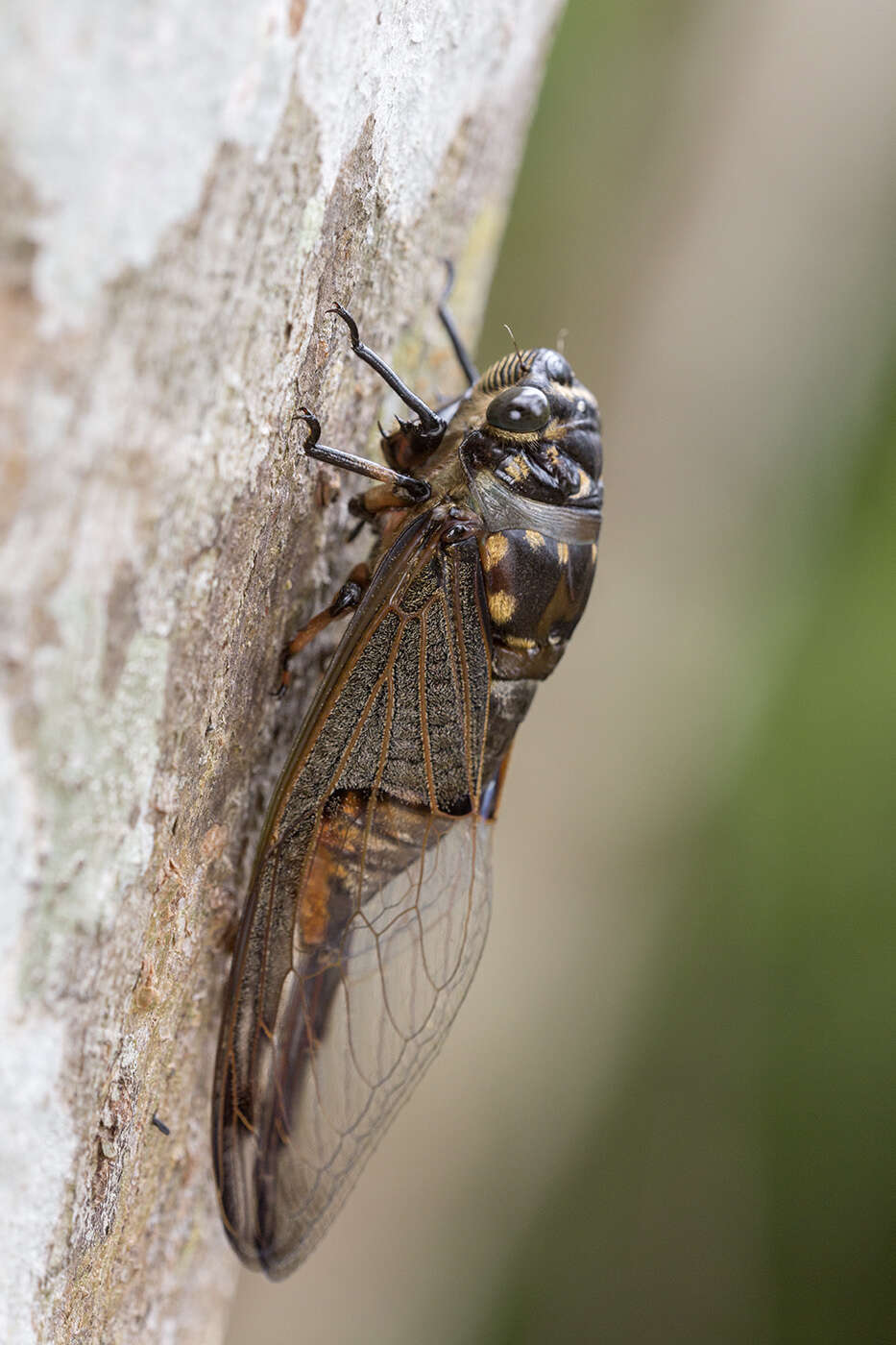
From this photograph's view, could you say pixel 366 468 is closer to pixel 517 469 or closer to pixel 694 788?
pixel 517 469

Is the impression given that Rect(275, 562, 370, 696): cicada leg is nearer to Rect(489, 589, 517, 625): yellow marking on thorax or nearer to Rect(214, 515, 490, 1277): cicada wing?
Rect(214, 515, 490, 1277): cicada wing

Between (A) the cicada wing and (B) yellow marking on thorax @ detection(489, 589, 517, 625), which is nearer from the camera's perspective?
(A) the cicada wing

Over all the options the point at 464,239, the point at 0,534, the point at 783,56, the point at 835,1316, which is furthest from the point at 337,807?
the point at 783,56

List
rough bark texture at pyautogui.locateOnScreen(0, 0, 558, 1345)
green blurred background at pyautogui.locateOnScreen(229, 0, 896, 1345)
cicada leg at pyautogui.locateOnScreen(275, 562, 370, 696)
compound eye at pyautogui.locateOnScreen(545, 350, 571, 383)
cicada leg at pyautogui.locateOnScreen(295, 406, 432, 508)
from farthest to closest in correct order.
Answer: green blurred background at pyautogui.locateOnScreen(229, 0, 896, 1345) → compound eye at pyautogui.locateOnScreen(545, 350, 571, 383) → cicada leg at pyautogui.locateOnScreen(275, 562, 370, 696) → cicada leg at pyautogui.locateOnScreen(295, 406, 432, 508) → rough bark texture at pyautogui.locateOnScreen(0, 0, 558, 1345)

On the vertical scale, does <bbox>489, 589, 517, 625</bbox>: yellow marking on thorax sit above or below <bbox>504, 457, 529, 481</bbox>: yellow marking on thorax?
below

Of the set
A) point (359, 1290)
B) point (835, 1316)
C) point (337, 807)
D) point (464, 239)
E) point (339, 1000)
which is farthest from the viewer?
point (359, 1290)

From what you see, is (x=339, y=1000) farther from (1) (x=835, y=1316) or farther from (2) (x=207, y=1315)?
(1) (x=835, y=1316)

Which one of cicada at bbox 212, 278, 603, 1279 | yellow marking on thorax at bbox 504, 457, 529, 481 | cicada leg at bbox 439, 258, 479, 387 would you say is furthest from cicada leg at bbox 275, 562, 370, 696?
cicada leg at bbox 439, 258, 479, 387
